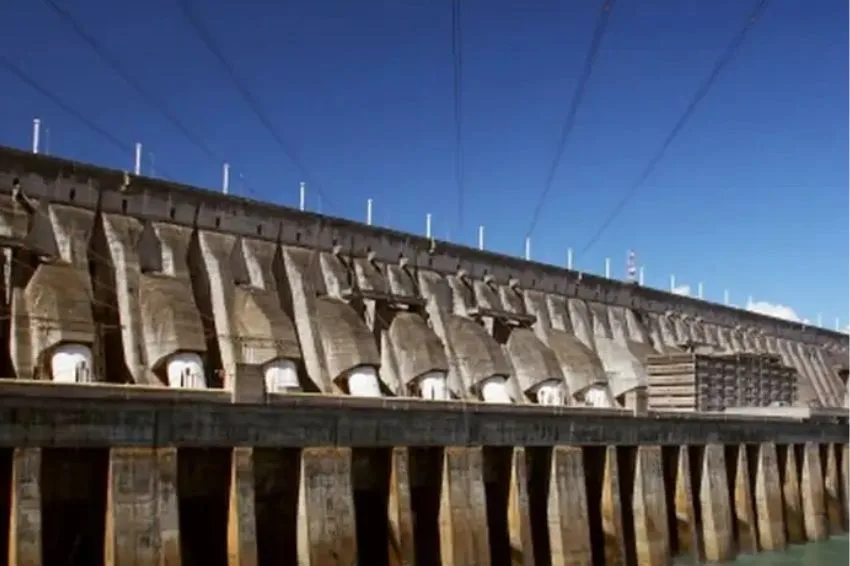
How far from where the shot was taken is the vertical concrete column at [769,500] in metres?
36.3

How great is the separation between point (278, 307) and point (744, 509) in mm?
17769

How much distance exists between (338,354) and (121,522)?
19.0 meters

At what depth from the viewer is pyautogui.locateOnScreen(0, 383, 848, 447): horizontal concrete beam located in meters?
18.2

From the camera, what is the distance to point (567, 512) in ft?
89.2

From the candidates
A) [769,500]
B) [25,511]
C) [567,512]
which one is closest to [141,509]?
[25,511]

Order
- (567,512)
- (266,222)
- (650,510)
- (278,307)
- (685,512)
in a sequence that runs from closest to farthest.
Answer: (567,512), (650,510), (685,512), (278,307), (266,222)

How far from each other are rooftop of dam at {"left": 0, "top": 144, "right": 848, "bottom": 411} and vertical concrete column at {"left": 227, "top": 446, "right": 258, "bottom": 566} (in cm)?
159

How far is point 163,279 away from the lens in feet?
109

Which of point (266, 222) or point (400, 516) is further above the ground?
point (266, 222)

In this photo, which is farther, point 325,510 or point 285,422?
point 285,422

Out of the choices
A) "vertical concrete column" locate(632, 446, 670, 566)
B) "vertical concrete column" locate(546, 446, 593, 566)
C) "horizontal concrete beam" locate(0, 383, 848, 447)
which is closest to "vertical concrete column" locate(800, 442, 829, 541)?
"horizontal concrete beam" locate(0, 383, 848, 447)

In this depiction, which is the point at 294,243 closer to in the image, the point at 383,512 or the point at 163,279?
the point at 163,279

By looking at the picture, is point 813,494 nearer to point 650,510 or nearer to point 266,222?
point 650,510

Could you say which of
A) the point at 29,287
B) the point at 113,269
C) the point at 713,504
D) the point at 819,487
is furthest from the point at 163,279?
the point at 819,487
